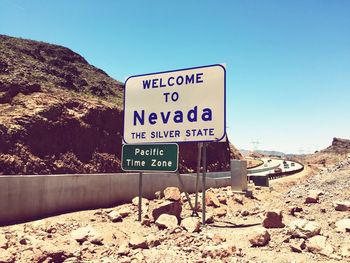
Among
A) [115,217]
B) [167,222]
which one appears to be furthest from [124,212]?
[167,222]

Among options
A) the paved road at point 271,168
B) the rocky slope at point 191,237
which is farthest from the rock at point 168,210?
the paved road at point 271,168

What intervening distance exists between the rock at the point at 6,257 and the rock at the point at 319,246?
590cm

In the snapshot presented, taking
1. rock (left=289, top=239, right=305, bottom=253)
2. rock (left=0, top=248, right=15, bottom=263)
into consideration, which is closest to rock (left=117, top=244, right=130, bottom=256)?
rock (left=0, top=248, right=15, bottom=263)

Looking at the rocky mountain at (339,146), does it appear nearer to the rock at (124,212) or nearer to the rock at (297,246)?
the rock at (124,212)

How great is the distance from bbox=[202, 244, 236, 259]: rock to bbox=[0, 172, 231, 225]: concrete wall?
6822 millimetres

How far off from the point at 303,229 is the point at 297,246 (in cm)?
61

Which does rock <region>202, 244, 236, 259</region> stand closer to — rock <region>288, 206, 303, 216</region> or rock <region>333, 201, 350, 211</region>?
rock <region>288, 206, 303, 216</region>

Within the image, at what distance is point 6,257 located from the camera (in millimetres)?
7051

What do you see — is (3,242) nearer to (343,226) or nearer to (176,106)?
(176,106)

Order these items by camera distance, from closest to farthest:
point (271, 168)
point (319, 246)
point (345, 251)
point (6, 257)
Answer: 1. point (345, 251)
2. point (319, 246)
3. point (6, 257)
4. point (271, 168)

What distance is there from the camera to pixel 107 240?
8375 mm

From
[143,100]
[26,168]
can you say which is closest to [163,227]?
[143,100]

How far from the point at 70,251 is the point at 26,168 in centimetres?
1698

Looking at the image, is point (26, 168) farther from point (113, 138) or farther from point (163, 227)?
point (163, 227)
